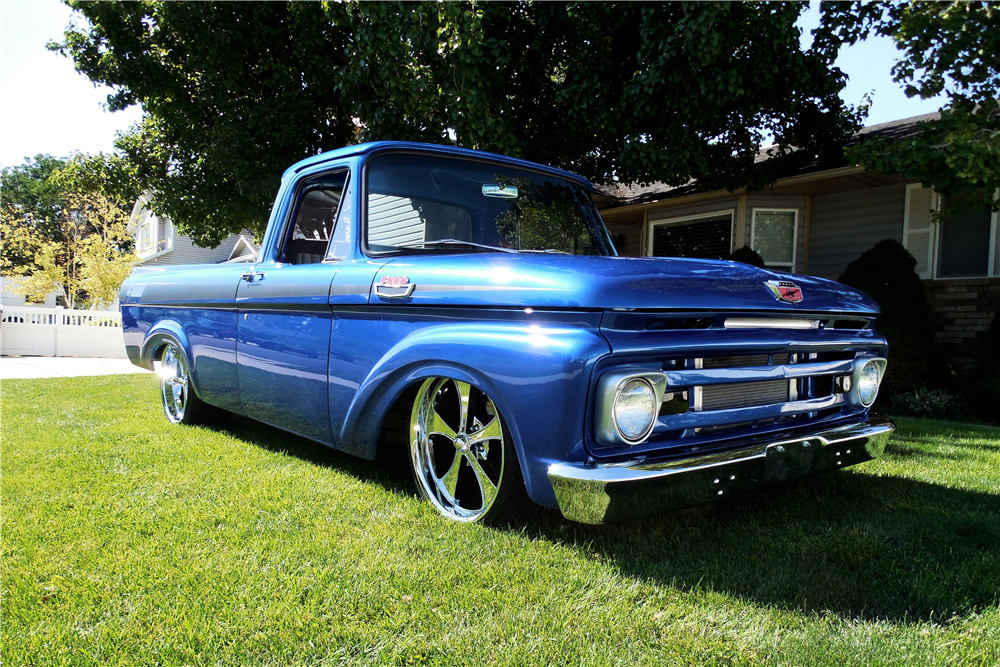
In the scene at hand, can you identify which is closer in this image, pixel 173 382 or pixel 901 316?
pixel 173 382

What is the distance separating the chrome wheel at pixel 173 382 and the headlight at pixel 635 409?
154 inches

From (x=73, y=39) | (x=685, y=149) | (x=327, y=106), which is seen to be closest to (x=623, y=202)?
(x=685, y=149)

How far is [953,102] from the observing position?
7.05 m

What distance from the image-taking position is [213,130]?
397 inches

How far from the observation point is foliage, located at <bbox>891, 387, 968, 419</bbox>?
769cm

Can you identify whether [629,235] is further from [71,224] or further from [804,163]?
[71,224]

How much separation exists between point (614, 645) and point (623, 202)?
11.8 m

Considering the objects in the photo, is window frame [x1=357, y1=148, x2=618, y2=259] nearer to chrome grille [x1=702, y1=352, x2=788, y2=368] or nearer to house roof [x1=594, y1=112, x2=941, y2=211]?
chrome grille [x1=702, y1=352, x2=788, y2=368]

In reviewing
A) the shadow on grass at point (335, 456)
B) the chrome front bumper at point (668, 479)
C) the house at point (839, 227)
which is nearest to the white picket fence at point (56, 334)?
the house at point (839, 227)

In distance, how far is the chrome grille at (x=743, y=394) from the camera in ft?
8.45

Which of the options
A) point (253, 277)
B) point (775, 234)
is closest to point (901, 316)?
point (775, 234)

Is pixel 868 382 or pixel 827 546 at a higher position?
pixel 868 382

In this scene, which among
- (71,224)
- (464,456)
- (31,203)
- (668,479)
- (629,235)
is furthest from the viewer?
(31,203)

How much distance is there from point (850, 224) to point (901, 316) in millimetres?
2852
